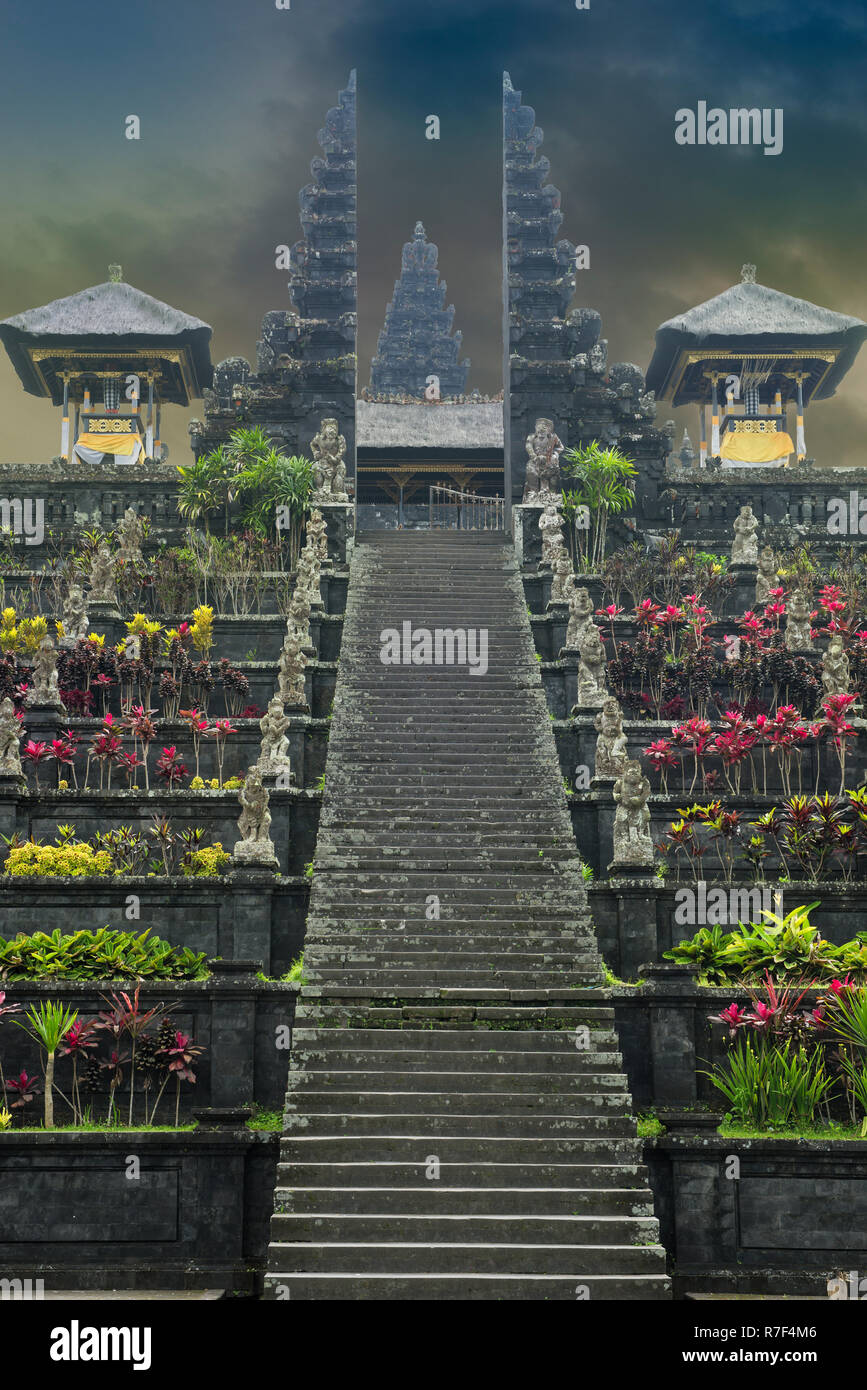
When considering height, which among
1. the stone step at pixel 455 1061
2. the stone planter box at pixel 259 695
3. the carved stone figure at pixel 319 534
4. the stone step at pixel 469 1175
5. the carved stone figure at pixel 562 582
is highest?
the carved stone figure at pixel 319 534

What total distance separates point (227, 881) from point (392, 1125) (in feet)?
9.16

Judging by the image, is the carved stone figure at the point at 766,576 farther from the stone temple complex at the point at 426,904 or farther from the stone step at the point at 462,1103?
the stone step at the point at 462,1103

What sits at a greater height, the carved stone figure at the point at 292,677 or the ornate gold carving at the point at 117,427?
the ornate gold carving at the point at 117,427

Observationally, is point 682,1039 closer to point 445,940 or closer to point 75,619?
point 445,940

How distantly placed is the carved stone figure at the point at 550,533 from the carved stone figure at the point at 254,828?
8.08 m

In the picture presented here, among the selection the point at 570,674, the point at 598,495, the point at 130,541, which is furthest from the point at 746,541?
the point at 130,541

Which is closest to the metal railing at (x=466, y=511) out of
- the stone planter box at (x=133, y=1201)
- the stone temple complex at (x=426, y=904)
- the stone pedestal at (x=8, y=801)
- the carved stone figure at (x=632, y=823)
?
the stone temple complex at (x=426, y=904)

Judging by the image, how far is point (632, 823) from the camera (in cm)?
1272

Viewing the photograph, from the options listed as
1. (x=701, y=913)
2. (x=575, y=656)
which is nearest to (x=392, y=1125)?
(x=701, y=913)

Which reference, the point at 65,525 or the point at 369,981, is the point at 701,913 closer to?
the point at 369,981

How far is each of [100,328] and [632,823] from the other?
2448 centimetres

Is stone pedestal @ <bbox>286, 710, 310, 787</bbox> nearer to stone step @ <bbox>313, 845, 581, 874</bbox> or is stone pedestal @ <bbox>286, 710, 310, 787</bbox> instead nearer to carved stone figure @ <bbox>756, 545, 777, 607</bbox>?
stone step @ <bbox>313, 845, 581, 874</bbox>

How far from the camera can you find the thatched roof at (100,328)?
32.9 m

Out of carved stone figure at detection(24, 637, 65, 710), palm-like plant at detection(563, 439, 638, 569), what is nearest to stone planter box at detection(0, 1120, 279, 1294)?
carved stone figure at detection(24, 637, 65, 710)
